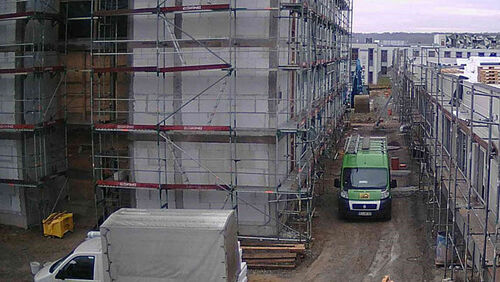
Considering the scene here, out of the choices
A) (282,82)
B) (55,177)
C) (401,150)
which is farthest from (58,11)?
(401,150)

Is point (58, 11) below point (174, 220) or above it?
above

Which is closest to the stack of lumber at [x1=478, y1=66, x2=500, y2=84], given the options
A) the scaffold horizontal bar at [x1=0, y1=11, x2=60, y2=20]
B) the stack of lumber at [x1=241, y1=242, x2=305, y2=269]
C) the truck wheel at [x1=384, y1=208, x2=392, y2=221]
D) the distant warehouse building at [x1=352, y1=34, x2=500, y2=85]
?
the truck wheel at [x1=384, y1=208, x2=392, y2=221]

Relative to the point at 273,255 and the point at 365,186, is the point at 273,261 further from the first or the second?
the point at 365,186

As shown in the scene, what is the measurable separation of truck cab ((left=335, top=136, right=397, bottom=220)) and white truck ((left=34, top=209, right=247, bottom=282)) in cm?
717

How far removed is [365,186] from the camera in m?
18.3

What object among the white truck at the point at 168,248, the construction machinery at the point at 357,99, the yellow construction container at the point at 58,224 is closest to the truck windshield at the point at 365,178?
the white truck at the point at 168,248

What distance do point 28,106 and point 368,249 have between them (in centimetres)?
1031

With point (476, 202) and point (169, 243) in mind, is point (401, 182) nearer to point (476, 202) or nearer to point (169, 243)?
point (476, 202)

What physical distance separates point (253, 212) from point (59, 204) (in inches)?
251

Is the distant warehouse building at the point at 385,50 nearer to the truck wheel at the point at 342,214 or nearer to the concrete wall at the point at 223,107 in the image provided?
the truck wheel at the point at 342,214

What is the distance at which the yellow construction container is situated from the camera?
17266mm

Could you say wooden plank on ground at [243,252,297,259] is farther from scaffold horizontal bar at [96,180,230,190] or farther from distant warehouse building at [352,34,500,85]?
distant warehouse building at [352,34,500,85]

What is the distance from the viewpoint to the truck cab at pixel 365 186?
18016 millimetres

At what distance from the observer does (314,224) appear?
18.1 metres
